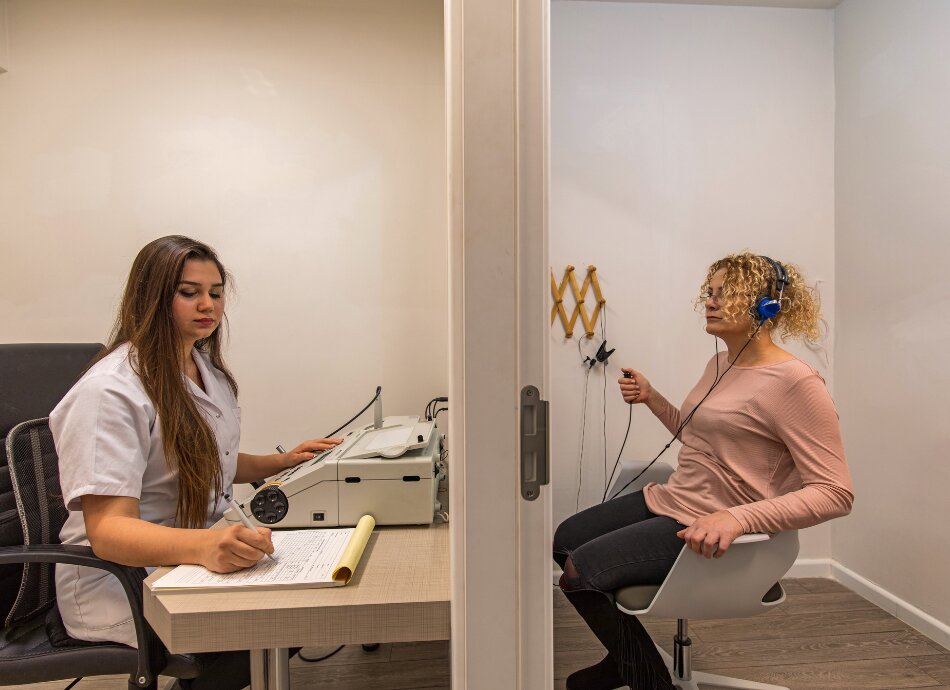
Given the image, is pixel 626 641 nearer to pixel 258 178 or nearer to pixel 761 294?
pixel 761 294

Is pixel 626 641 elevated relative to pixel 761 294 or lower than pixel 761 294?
lower

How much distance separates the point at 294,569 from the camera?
0.97 m

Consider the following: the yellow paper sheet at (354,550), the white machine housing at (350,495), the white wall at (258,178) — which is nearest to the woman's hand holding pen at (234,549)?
the yellow paper sheet at (354,550)

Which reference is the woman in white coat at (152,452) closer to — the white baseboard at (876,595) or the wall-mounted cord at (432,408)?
the wall-mounted cord at (432,408)

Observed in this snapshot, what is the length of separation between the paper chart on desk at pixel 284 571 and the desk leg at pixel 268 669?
13 centimetres

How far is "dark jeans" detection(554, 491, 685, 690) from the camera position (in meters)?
1.49

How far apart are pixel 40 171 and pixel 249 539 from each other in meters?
2.09

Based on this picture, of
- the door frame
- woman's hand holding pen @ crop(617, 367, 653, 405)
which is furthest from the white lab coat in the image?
woman's hand holding pen @ crop(617, 367, 653, 405)

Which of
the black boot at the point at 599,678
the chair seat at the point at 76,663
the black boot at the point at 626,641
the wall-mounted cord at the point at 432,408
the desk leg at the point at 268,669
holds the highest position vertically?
the wall-mounted cord at the point at 432,408

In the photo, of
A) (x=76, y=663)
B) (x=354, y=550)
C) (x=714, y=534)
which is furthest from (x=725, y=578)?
(x=76, y=663)

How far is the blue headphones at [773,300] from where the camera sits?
1.58m

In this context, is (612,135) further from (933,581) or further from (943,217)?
(933,581)

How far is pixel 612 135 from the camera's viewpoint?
2465mm

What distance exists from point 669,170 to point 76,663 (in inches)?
97.6
